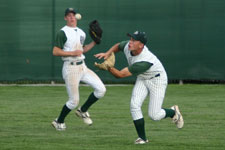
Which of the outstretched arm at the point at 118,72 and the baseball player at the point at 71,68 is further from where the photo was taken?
the baseball player at the point at 71,68

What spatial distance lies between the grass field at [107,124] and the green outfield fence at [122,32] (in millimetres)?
1037

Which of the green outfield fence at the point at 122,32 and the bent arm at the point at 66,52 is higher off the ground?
the bent arm at the point at 66,52

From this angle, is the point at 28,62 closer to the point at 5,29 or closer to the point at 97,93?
the point at 5,29

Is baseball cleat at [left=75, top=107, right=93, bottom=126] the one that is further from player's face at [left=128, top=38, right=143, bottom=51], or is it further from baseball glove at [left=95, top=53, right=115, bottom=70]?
baseball glove at [left=95, top=53, right=115, bottom=70]

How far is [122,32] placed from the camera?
18.9 metres

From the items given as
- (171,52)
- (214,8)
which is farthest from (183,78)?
(214,8)

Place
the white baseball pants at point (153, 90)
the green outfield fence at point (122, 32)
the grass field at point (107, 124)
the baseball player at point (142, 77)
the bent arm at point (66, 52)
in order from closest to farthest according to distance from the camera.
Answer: the baseball player at point (142, 77)
the grass field at point (107, 124)
the white baseball pants at point (153, 90)
the bent arm at point (66, 52)
the green outfield fence at point (122, 32)

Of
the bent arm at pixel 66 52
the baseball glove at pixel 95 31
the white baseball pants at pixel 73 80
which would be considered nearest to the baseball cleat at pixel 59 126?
the white baseball pants at pixel 73 80

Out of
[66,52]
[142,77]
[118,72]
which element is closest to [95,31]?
[66,52]

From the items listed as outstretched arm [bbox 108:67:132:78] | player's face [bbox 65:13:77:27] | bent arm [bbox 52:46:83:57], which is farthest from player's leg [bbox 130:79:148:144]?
player's face [bbox 65:13:77:27]

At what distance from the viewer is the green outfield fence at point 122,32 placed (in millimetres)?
18844

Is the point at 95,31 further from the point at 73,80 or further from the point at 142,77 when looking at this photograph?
the point at 142,77

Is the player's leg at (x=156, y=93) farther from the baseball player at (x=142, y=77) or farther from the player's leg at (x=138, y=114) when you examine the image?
the player's leg at (x=138, y=114)

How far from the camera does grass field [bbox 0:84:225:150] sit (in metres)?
9.48
